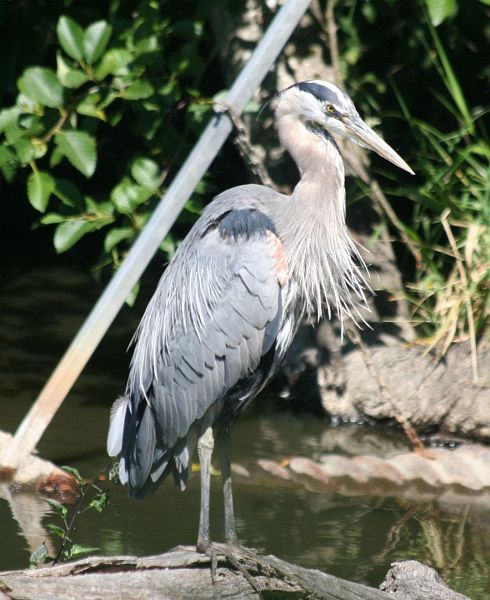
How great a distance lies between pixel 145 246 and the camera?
16.1 feet

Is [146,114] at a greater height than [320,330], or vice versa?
[146,114]

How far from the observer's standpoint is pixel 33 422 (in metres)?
4.89

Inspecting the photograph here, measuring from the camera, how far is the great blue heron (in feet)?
13.2

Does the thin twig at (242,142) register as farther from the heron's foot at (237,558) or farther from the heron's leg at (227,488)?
the heron's foot at (237,558)

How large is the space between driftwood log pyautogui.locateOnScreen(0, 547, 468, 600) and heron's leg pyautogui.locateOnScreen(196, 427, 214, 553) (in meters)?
0.07

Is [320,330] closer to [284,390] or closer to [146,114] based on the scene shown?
[284,390]

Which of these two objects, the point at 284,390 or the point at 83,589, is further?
the point at 284,390

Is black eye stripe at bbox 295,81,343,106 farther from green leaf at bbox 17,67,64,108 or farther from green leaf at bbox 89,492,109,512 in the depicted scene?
green leaf at bbox 89,492,109,512

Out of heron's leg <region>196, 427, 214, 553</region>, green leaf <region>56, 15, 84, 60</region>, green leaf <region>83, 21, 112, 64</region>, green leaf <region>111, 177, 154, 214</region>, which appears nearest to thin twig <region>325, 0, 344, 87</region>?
green leaf <region>111, 177, 154, 214</region>

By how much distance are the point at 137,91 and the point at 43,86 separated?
43 centimetres

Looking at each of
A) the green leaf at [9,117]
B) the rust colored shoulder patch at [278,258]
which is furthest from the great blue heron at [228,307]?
the green leaf at [9,117]

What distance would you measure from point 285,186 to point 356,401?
4.18ft

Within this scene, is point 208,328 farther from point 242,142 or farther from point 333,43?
point 333,43

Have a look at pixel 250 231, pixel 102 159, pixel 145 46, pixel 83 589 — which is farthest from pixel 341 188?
pixel 102 159
